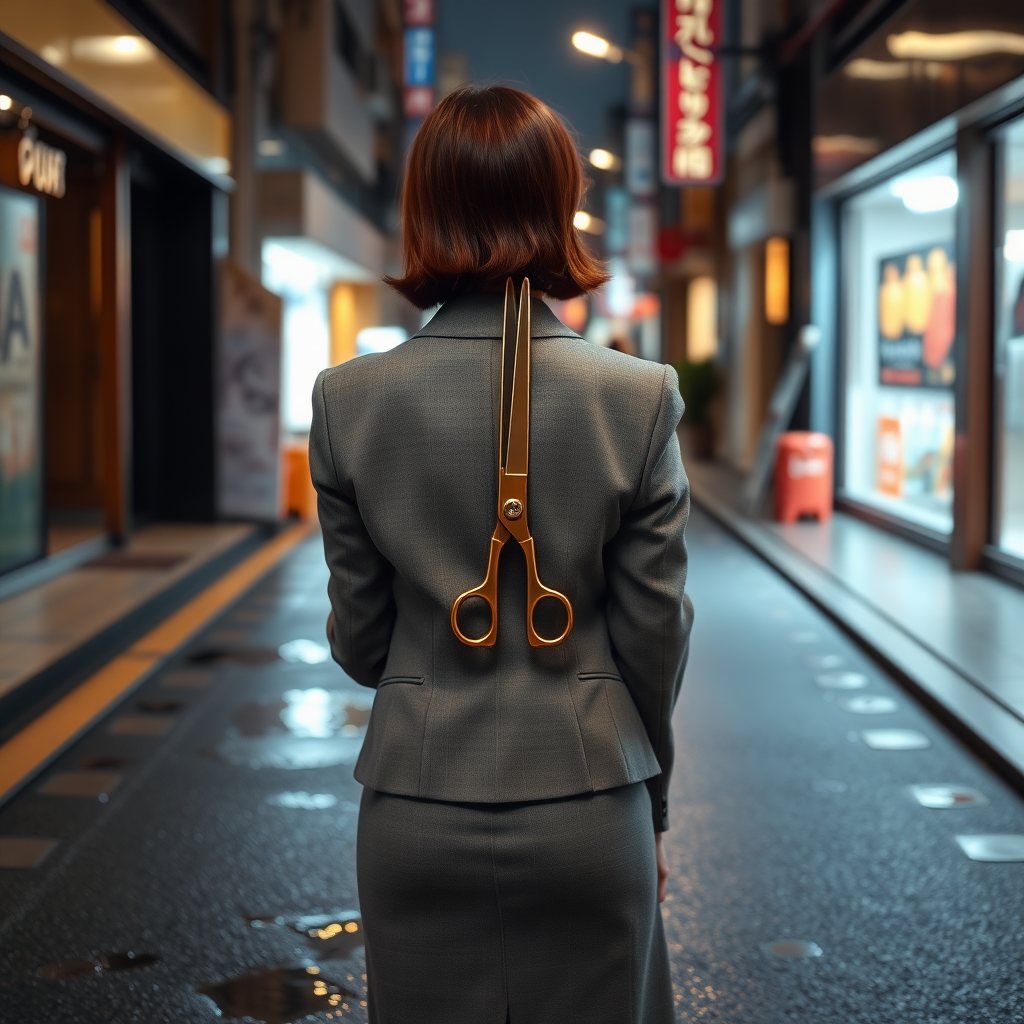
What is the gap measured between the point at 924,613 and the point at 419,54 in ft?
64.5

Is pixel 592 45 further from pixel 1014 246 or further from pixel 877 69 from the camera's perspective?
pixel 1014 246

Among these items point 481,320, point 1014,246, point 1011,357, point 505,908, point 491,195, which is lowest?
point 505,908

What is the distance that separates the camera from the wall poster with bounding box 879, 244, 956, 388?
10672 mm

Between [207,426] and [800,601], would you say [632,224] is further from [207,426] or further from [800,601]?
[800,601]

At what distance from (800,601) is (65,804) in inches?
212

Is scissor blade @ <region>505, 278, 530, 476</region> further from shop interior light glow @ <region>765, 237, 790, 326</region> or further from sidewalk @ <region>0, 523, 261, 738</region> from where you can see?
shop interior light glow @ <region>765, 237, 790, 326</region>

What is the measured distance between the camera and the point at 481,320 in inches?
66.6

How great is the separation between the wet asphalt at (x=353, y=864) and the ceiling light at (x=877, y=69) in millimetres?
5688

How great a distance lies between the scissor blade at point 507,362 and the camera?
1.62 meters

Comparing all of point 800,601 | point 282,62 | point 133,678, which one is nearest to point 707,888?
point 133,678

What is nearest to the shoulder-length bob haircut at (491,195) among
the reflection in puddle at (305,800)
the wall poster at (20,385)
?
the reflection in puddle at (305,800)

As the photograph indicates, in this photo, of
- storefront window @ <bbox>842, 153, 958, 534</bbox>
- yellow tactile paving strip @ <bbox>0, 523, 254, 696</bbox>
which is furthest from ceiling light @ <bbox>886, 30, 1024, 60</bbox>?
yellow tactile paving strip @ <bbox>0, 523, 254, 696</bbox>

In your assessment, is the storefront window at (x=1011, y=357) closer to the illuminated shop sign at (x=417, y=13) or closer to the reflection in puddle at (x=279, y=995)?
the reflection in puddle at (x=279, y=995)

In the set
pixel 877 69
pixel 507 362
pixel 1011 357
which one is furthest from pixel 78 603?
pixel 877 69
